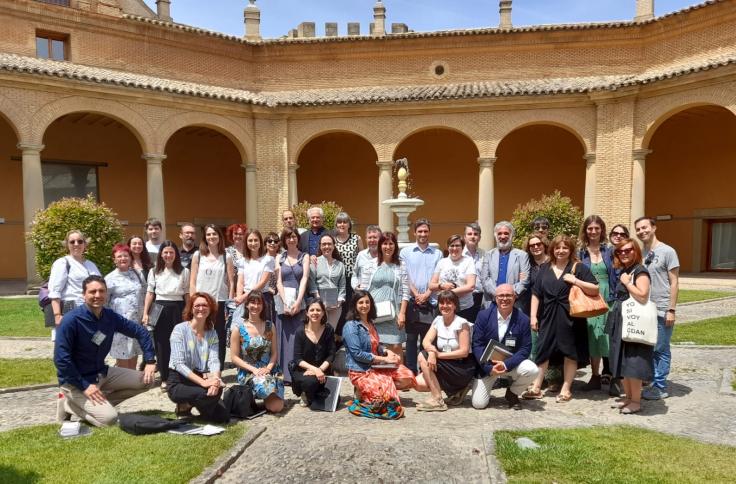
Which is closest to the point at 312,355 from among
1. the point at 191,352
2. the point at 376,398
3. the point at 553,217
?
the point at 376,398

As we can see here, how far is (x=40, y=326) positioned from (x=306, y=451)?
8.23 m

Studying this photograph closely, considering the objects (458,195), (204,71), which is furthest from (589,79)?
(204,71)

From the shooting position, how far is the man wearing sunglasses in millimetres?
5602

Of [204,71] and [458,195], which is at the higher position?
[204,71]

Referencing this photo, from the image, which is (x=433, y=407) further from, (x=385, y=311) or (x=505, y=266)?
(x=505, y=266)

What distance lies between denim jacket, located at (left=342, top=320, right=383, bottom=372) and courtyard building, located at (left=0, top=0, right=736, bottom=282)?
46.3 ft

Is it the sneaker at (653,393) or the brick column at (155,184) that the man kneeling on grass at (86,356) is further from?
the brick column at (155,184)

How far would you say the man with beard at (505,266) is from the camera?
619 cm

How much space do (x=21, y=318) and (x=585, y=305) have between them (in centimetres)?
1094

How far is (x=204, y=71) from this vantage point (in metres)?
21.5

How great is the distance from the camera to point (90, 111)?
1744cm

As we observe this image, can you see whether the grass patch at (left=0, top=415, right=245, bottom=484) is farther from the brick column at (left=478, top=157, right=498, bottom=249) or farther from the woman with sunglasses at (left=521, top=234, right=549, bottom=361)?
the brick column at (left=478, top=157, right=498, bottom=249)

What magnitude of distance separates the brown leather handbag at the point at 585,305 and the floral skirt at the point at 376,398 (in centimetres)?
193

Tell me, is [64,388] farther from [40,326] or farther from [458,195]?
[458,195]
